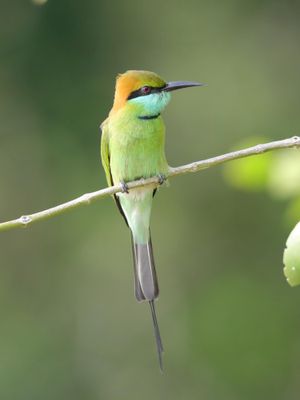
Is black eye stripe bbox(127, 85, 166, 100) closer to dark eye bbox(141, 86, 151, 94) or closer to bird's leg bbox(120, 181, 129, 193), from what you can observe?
dark eye bbox(141, 86, 151, 94)

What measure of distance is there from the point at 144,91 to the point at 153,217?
221 cm

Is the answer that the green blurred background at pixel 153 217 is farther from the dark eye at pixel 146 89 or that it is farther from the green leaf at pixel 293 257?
the green leaf at pixel 293 257

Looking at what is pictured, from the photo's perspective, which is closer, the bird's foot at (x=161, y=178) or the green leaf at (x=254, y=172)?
the green leaf at (x=254, y=172)

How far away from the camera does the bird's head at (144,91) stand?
7.57ft

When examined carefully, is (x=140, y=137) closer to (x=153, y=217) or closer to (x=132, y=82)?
(x=132, y=82)

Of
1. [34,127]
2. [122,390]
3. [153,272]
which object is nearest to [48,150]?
[34,127]

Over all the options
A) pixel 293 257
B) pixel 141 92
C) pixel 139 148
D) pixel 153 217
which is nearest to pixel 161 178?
pixel 139 148

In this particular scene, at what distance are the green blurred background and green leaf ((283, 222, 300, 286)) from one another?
305 centimetres

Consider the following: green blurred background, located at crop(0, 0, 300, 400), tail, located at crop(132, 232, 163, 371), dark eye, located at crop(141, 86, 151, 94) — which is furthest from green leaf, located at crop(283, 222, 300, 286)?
green blurred background, located at crop(0, 0, 300, 400)

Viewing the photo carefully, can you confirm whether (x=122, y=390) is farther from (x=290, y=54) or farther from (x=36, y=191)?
(x=290, y=54)

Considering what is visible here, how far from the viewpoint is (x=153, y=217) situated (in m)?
4.51

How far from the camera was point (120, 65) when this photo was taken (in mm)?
4777

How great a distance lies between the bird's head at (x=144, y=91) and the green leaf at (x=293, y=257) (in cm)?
107

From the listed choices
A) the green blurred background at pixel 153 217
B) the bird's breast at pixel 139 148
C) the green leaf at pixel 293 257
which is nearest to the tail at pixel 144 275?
the bird's breast at pixel 139 148
